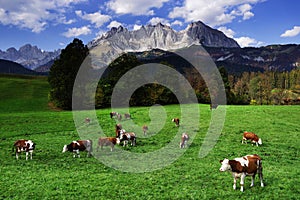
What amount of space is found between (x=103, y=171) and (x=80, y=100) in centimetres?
4343

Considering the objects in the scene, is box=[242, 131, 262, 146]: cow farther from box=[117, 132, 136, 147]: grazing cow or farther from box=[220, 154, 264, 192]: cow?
box=[220, 154, 264, 192]: cow

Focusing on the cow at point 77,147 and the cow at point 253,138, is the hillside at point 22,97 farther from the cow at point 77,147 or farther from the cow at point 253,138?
the cow at point 253,138

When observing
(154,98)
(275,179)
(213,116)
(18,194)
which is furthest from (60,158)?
(154,98)

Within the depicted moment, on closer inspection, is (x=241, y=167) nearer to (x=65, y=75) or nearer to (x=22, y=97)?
(x=65, y=75)

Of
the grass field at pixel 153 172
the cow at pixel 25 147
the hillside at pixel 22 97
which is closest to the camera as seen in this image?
the grass field at pixel 153 172

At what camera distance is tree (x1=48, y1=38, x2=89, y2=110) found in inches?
2400

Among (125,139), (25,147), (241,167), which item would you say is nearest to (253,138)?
(125,139)

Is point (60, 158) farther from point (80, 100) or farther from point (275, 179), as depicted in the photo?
point (80, 100)

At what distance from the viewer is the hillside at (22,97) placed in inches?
2427

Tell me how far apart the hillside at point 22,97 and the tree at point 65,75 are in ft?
15.8

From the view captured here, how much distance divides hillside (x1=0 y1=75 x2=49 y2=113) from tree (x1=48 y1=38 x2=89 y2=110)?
15.8 ft

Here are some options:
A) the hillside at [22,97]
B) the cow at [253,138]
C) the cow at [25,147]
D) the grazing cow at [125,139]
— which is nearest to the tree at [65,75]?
the hillside at [22,97]

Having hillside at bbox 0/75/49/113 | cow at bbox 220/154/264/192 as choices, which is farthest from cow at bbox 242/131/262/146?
hillside at bbox 0/75/49/113

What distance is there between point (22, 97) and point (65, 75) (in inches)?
894
